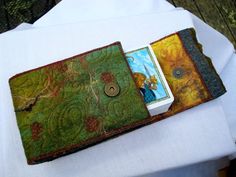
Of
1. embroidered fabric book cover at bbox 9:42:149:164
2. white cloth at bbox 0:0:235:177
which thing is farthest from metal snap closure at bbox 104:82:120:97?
white cloth at bbox 0:0:235:177

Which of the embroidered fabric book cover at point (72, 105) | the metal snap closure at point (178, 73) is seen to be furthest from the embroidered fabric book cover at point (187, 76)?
the embroidered fabric book cover at point (72, 105)

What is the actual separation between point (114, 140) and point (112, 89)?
0.46 feet

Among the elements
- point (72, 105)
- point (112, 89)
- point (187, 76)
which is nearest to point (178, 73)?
point (187, 76)

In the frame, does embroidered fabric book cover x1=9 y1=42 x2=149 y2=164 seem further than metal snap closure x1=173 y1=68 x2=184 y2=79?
No

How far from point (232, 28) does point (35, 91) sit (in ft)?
4.53

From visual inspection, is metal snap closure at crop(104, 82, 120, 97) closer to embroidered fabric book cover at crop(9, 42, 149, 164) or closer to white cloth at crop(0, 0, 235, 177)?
embroidered fabric book cover at crop(9, 42, 149, 164)

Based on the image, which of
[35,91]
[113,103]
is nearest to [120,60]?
[113,103]

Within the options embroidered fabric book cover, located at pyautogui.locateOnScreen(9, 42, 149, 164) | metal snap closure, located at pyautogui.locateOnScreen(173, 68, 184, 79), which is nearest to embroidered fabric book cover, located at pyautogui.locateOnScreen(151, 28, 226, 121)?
metal snap closure, located at pyautogui.locateOnScreen(173, 68, 184, 79)

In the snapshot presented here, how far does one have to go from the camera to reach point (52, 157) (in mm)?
774

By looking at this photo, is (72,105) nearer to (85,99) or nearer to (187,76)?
(85,99)

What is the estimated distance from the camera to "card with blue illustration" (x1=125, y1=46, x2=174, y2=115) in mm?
833

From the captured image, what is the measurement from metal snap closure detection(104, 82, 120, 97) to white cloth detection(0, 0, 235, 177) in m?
0.13

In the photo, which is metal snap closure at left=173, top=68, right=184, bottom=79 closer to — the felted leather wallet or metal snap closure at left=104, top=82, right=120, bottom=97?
the felted leather wallet

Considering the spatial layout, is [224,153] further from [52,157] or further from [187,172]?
[52,157]
